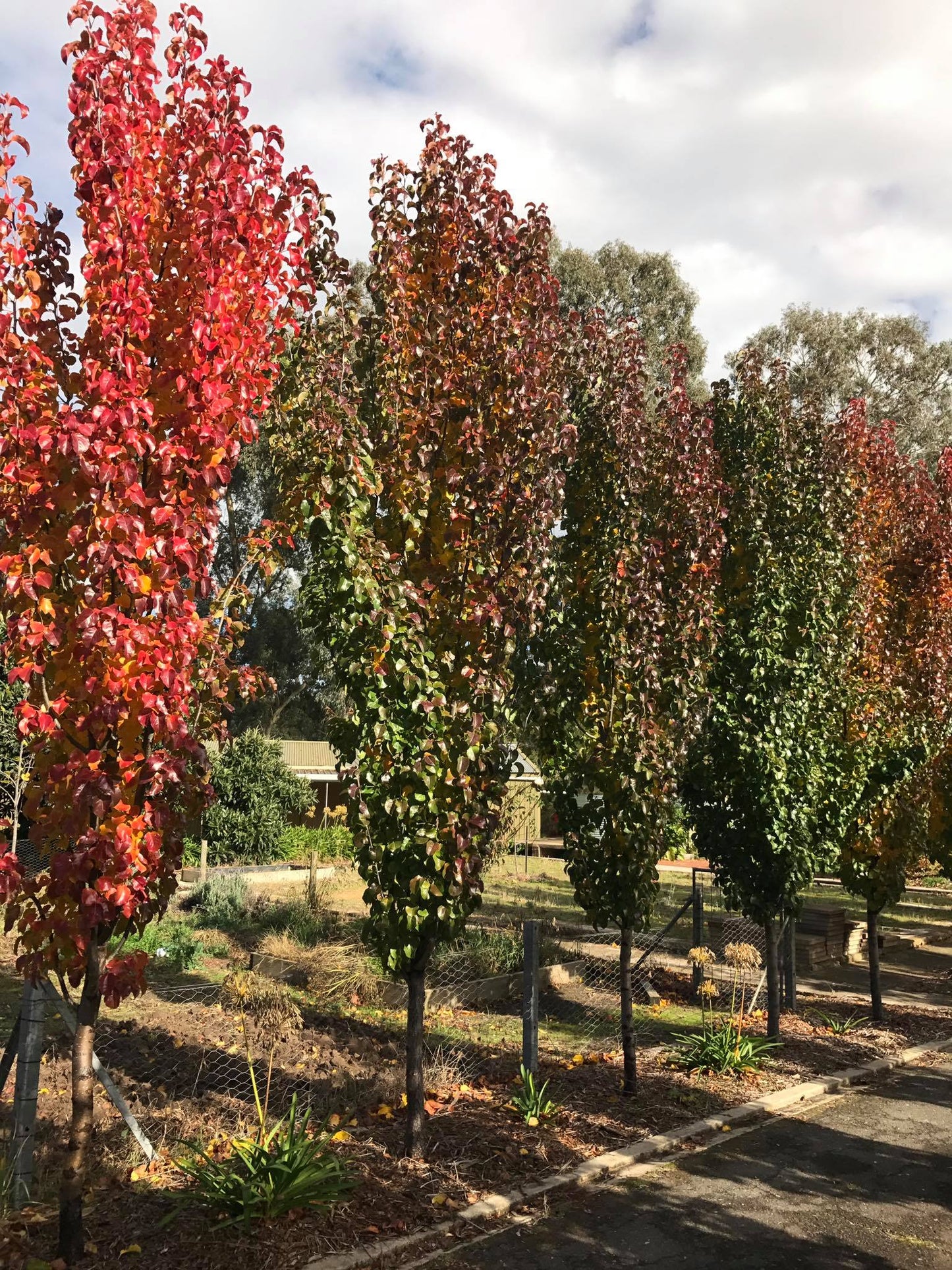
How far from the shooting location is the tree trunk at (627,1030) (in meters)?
7.58

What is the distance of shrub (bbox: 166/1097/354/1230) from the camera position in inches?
191

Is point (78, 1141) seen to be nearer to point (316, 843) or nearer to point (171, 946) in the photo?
point (171, 946)

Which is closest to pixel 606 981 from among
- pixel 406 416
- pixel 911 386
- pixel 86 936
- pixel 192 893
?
pixel 192 893

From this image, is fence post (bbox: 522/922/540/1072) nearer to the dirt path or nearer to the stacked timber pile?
the dirt path

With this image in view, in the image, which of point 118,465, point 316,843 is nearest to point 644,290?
point 316,843

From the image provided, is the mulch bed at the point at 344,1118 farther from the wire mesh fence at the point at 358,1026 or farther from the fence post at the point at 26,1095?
the fence post at the point at 26,1095

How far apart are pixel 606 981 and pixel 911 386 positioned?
2682 cm

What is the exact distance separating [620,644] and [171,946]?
22.4 ft

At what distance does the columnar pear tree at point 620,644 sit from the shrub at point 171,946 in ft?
17.1

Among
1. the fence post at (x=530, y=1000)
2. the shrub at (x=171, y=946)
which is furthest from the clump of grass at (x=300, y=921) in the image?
the fence post at (x=530, y=1000)

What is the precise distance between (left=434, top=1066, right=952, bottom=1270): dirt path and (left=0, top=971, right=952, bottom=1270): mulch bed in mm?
450

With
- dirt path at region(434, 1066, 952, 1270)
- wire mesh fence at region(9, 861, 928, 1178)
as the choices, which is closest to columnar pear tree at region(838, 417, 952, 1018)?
wire mesh fence at region(9, 861, 928, 1178)

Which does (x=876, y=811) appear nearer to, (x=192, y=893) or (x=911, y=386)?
(x=192, y=893)

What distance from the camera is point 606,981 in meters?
11.5
